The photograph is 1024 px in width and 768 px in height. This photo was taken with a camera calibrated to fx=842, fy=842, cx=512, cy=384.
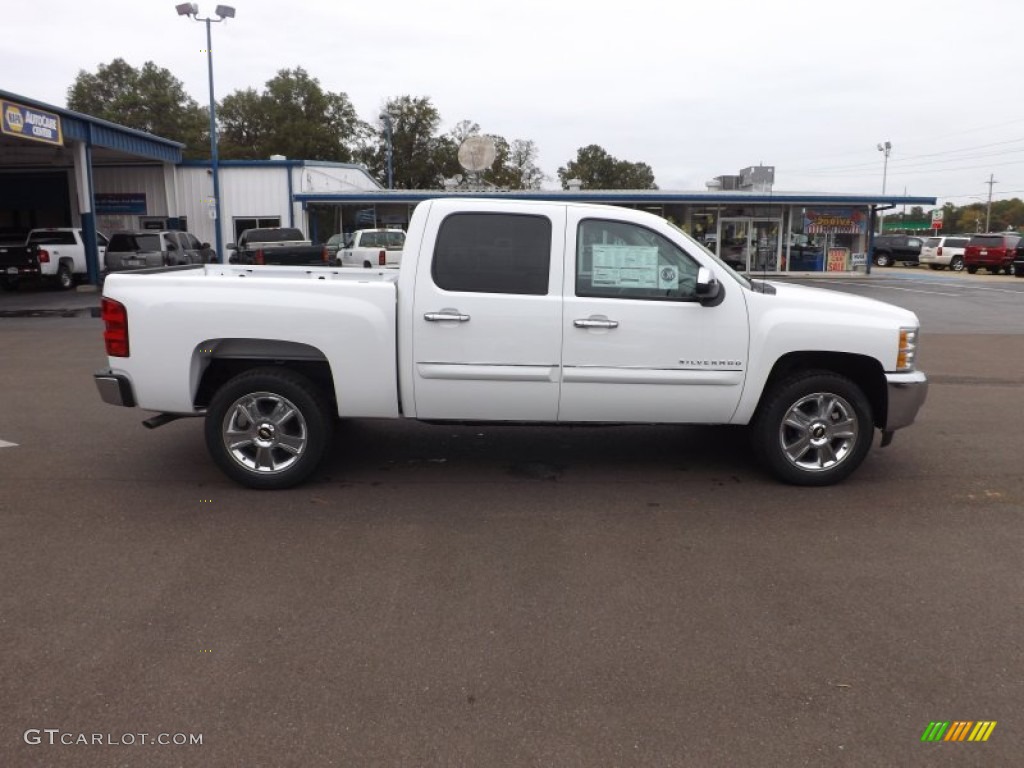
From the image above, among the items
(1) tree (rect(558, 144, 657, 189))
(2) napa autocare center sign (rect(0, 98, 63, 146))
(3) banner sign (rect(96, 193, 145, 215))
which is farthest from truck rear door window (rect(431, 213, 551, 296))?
(1) tree (rect(558, 144, 657, 189))

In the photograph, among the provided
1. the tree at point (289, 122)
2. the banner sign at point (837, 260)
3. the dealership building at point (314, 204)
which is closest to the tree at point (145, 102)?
the tree at point (289, 122)

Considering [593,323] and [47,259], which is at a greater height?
[593,323]

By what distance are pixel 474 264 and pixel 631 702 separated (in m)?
3.07

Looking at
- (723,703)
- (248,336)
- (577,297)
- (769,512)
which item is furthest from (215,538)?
(769,512)

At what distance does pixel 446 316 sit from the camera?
5.32 meters

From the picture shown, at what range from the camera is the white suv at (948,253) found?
139 ft

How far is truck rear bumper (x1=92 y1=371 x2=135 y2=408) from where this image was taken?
5398 mm

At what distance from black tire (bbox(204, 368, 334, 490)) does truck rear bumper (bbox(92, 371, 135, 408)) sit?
0.51 m

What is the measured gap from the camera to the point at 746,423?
571cm

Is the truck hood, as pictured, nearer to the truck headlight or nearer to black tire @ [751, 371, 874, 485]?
the truck headlight

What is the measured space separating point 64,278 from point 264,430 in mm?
22470

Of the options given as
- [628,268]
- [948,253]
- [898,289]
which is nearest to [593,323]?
[628,268]

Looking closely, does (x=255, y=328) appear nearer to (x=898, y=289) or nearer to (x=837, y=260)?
(x=898, y=289)

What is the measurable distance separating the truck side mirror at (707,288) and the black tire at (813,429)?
80 cm
